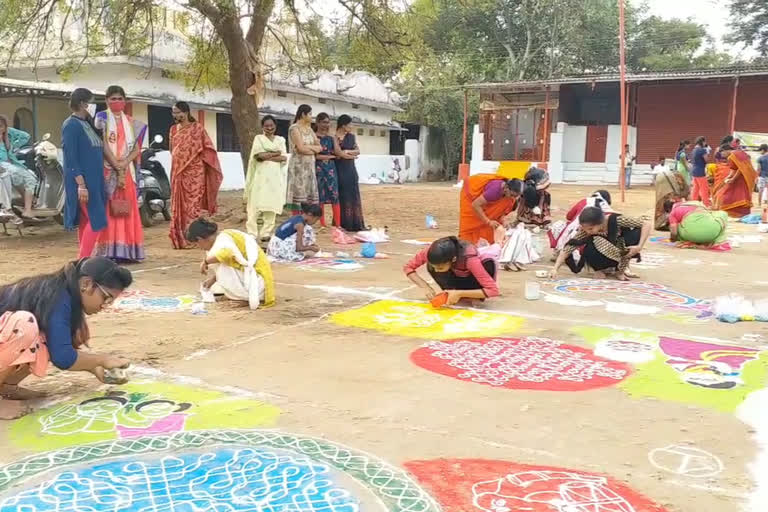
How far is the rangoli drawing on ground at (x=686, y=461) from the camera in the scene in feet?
7.72

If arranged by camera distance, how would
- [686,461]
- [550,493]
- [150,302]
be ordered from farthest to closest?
[150,302] → [686,461] → [550,493]

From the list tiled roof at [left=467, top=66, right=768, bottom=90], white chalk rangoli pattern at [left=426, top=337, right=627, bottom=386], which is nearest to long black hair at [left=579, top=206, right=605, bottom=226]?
white chalk rangoli pattern at [left=426, top=337, right=627, bottom=386]

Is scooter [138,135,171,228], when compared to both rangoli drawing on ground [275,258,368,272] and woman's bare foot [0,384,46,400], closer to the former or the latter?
rangoli drawing on ground [275,258,368,272]

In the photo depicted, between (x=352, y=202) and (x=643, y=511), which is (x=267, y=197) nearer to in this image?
(x=352, y=202)

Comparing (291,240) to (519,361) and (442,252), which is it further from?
(519,361)

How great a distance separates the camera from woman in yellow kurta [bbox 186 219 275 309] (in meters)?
4.67

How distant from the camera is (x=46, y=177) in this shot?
8.56 metres

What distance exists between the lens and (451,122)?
2709 centimetres

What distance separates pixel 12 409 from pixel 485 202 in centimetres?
454

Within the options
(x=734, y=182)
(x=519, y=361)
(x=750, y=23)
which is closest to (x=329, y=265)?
(x=519, y=361)

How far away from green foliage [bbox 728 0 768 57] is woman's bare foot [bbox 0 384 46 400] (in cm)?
3118

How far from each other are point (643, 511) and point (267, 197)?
6.32 metres

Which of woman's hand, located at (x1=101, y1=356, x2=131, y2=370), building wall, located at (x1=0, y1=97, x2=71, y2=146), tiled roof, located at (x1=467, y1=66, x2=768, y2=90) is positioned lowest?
woman's hand, located at (x1=101, y1=356, x2=131, y2=370)

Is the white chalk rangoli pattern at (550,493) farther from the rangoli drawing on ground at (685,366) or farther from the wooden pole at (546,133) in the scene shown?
the wooden pole at (546,133)
